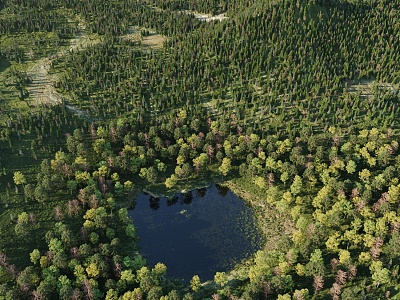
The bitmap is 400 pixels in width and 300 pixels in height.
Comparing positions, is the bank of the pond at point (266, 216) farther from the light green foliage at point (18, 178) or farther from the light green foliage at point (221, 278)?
the light green foliage at point (18, 178)

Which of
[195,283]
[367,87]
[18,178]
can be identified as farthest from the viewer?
[367,87]

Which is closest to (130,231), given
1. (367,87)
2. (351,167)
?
(351,167)

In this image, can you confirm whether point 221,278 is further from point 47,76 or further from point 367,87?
point 47,76

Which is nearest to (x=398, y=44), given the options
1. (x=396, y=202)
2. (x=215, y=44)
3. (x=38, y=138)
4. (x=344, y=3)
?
(x=344, y=3)

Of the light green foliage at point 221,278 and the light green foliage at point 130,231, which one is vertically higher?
the light green foliage at point 130,231

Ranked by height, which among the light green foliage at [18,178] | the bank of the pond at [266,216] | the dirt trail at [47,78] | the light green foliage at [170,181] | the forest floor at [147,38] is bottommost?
the bank of the pond at [266,216]

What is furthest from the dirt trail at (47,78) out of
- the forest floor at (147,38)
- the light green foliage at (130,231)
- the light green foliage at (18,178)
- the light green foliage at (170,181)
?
the light green foliage at (130,231)

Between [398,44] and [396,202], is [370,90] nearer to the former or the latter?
[398,44]
